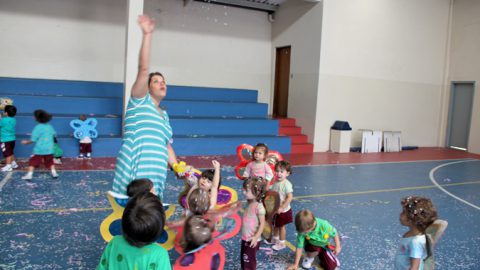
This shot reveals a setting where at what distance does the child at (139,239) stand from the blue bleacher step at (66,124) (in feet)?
23.6

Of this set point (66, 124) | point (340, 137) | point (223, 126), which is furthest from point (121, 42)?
point (340, 137)

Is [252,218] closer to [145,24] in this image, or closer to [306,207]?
[145,24]

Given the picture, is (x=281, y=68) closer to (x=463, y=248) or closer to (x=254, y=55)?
(x=254, y=55)

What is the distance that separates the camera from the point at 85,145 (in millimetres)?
7805

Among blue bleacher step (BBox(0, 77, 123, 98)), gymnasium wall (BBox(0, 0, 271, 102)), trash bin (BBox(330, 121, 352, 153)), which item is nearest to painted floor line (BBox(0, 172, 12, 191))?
blue bleacher step (BBox(0, 77, 123, 98))

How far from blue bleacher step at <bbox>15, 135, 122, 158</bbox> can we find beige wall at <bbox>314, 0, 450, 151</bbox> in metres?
5.34

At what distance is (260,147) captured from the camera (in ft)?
13.1

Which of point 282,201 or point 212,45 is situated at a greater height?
point 212,45

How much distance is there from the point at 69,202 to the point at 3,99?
4403 millimetres

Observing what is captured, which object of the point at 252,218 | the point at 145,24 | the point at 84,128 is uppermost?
the point at 145,24

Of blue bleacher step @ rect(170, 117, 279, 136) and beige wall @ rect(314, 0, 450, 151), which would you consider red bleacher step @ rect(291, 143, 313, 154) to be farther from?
blue bleacher step @ rect(170, 117, 279, 136)

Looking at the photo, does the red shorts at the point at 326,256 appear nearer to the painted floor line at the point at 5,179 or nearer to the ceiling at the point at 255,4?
the painted floor line at the point at 5,179

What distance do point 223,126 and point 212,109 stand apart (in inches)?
Answer: 35.1

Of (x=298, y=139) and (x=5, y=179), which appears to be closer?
(x=5, y=179)
